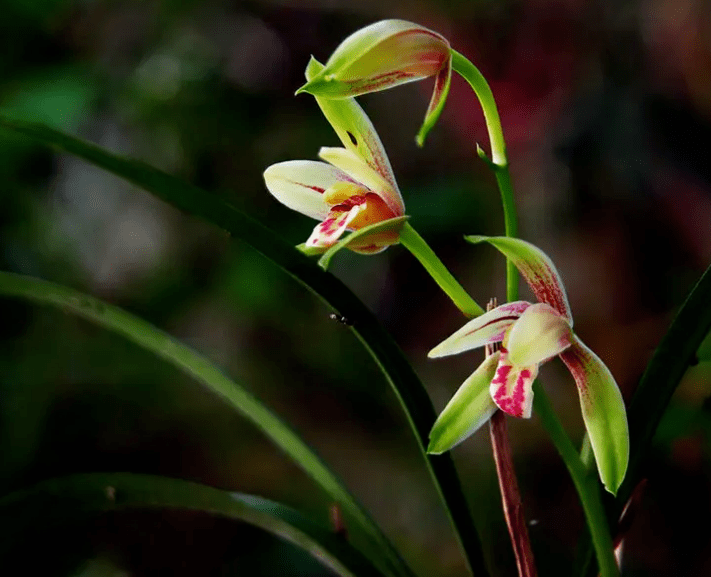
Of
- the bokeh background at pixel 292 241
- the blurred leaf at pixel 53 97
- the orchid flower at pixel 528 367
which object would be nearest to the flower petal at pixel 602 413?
the orchid flower at pixel 528 367

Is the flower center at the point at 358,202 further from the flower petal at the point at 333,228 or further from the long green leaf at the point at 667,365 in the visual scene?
the long green leaf at the point at 667,365

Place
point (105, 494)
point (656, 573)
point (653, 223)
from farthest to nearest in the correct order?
point (653, 223), point (656, 573), point (105, 494)

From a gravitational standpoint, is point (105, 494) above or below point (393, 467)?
below

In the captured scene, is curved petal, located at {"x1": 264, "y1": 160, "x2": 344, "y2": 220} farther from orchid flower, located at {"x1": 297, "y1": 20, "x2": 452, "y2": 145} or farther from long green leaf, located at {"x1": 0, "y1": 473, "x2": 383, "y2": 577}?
long green leaf, located at {"x1": 0, "y1": 473, "x2": 383, "y2": 577}

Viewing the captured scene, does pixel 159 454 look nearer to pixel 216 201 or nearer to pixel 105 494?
pixel 105 494

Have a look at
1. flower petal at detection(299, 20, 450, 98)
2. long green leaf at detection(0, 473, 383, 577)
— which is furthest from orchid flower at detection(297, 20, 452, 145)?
long green leaf at detection(0, 473, 383, 577)

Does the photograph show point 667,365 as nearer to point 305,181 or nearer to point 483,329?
point 483,329

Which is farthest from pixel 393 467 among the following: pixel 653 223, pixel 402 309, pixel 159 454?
pixel 653 223
